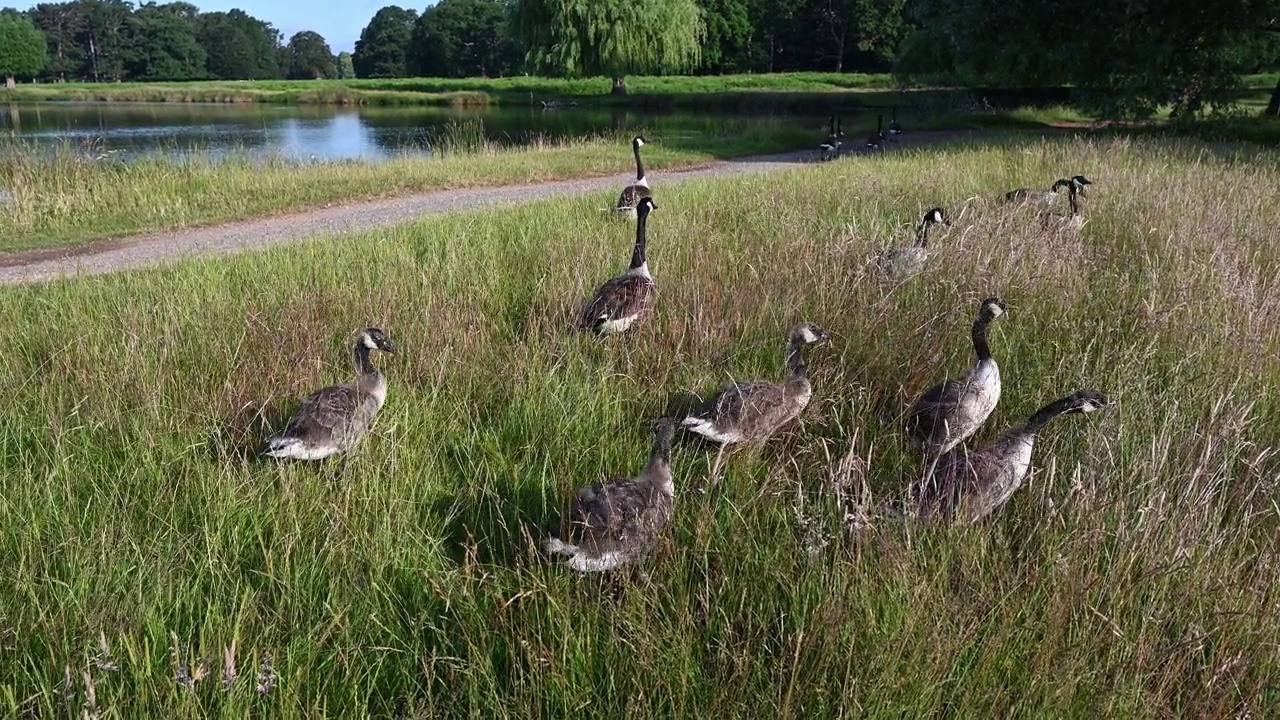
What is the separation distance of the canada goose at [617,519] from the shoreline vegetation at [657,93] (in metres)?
38.1

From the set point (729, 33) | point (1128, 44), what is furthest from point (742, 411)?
point (729, 33)

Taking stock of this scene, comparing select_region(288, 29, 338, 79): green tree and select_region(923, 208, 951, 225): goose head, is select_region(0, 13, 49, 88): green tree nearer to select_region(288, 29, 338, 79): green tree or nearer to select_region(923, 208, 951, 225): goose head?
select_region(288, 29, 338, 79): green tree

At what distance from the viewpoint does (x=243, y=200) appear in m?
13.8

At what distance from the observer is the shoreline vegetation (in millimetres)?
39000

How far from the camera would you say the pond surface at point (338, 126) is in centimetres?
2820

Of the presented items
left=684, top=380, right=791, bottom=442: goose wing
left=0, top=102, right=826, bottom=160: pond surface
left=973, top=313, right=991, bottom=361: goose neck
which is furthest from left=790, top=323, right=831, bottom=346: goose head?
left=0, top=102, right=826, bottom=160: pond surface

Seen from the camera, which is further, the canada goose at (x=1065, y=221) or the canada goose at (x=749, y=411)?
the canada goose at (x=1065, y=221)

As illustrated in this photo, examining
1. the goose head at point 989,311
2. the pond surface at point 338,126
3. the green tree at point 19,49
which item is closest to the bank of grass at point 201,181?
the pond surface at point 338,126

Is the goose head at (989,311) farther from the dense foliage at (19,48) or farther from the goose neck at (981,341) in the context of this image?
the dense foliage at (19,48)

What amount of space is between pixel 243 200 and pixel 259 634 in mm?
12876

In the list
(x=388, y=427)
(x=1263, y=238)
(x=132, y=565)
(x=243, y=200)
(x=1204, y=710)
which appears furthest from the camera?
(x=243, y=200)

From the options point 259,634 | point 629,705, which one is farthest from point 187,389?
point 629,705

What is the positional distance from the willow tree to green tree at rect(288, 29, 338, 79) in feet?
413

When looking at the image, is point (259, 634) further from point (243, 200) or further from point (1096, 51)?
point (1096, 51)
